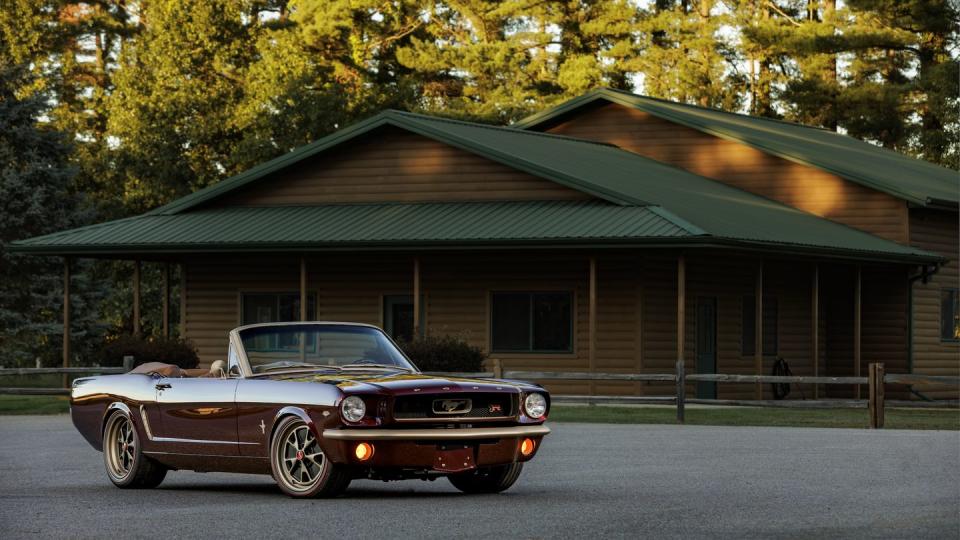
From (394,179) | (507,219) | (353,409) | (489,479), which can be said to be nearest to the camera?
(353,409)

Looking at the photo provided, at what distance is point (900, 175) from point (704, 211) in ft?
31.5

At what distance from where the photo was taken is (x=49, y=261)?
157ft

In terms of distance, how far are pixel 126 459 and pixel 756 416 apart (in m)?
15.6

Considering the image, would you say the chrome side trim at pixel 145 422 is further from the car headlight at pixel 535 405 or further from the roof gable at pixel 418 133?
the roof gable at pixel 418 133

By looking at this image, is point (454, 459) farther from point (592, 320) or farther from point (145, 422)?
point (592, 320)

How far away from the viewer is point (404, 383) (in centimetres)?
1255

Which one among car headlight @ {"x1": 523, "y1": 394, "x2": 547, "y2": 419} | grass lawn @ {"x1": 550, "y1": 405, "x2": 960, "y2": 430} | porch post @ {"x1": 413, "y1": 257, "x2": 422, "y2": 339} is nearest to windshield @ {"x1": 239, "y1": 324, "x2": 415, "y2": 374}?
car headlight @ {"x1": 523, "y1": 394, "x2": 547, "y2": 419}

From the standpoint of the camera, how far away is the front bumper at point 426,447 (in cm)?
1220

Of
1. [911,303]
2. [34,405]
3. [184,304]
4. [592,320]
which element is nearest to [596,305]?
[592,320]

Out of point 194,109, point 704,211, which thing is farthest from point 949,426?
point 194,109

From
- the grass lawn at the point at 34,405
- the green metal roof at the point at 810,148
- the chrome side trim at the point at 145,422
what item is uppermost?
the green metal roof at the point at 810,148

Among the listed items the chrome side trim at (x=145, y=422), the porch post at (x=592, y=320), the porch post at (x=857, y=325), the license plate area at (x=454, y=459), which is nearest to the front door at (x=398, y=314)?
the porch post at (x=592, y=320)

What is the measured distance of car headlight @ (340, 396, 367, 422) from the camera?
12.2m

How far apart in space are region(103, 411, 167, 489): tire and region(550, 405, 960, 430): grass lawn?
488 inches
